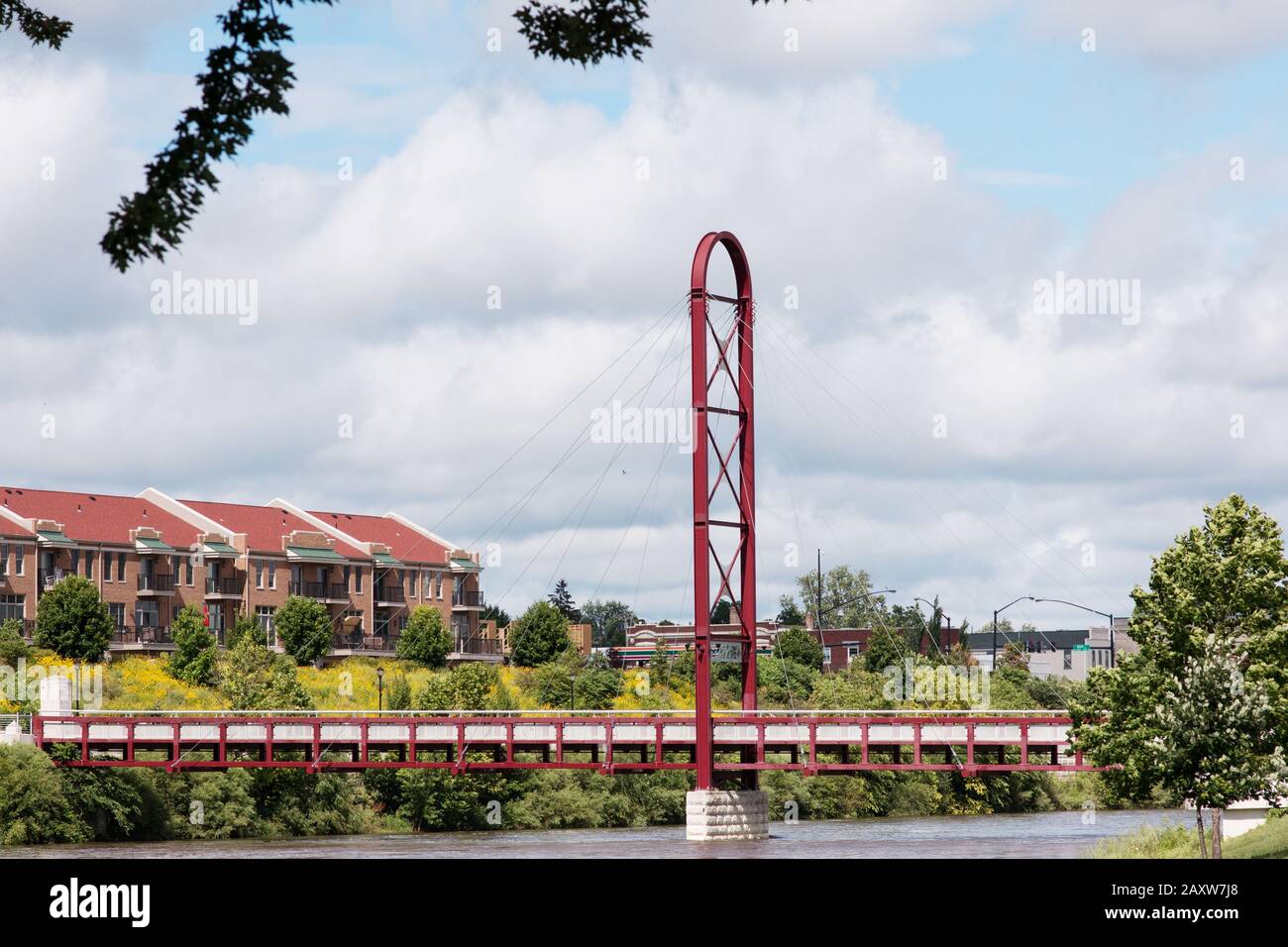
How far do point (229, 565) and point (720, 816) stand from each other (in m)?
54.1

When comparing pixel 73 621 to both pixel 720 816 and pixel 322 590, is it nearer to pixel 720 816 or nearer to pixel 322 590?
pixel 322 590

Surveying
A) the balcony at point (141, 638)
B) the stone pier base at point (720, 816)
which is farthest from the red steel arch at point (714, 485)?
the balcony at point (141, 638)

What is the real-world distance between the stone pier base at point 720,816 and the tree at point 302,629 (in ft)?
148

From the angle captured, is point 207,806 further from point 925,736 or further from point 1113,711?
point 1113,711

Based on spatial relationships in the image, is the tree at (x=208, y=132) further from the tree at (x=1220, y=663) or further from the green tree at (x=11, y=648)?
the green tree at (x=11, y=648)

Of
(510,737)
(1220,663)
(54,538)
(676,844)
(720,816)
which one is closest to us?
(1220,663)

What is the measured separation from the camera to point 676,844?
64.4 metres

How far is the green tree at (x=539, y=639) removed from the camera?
118m

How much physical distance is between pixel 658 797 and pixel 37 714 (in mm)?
28888

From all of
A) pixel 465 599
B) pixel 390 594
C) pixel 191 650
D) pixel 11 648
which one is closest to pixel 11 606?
pixel 11 648

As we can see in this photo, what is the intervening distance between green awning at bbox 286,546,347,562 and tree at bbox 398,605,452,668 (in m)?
7.43

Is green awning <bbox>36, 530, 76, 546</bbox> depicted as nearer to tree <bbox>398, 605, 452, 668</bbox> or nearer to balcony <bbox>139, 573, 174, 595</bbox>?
balcony <bbox>139, 573, 174, 595</bbox>

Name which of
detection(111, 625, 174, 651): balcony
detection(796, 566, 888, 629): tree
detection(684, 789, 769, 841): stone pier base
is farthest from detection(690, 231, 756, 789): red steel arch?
detection(796, 566, 888, 629): tree

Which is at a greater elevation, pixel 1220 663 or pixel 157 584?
pixel 157 584
